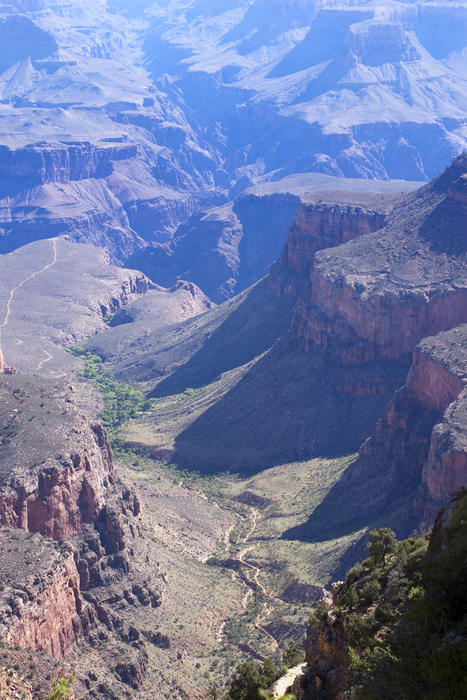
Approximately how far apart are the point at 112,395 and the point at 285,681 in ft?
295

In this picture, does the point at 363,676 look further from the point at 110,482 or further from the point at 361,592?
the point at 110,482

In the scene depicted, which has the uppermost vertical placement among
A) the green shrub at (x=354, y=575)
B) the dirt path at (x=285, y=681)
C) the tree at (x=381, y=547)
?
the tree at (x=381, y=547)

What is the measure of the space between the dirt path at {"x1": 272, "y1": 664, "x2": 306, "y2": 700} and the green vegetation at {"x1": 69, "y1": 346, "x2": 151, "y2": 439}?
72558 mm

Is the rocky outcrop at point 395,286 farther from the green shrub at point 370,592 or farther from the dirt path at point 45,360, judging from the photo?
the green shrub at point 370,592

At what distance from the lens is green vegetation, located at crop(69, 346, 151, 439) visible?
111750 mm

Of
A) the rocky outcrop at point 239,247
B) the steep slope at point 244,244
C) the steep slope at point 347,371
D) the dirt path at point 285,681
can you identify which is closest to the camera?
the dirt path at point 285,681

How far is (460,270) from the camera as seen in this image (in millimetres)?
88688

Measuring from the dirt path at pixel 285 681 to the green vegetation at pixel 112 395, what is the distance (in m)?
72.6

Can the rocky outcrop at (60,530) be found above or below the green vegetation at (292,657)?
above

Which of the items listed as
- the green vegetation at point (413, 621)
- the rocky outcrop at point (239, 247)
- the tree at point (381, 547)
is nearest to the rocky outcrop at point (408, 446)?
the tree at point (381, 547)

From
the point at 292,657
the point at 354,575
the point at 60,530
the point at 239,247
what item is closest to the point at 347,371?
the point at 60,530

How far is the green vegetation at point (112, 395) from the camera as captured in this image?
112 m

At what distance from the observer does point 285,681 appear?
109ft

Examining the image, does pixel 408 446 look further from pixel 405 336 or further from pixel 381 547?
pixel 381 547
